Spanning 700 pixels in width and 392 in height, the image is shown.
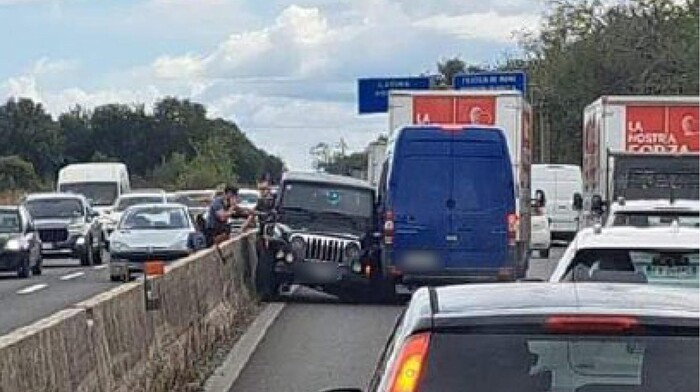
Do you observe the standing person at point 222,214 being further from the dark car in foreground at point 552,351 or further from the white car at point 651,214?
the dark car in foreground at point 552,351

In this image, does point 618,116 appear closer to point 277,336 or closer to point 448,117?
point 448,117

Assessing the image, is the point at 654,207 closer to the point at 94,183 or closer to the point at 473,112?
the point at 473,112

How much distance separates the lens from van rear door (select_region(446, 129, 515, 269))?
948 inches

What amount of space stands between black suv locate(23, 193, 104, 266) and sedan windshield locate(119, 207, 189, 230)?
5.88m

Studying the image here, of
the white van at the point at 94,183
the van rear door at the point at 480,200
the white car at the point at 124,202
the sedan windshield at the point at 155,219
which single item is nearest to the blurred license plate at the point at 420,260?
the van rear door at the point at 480,200

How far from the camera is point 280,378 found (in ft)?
51.4

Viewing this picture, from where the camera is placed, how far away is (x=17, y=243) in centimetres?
3341

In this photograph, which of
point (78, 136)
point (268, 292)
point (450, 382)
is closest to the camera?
point (450, 382)

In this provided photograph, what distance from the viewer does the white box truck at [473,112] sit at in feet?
96.1

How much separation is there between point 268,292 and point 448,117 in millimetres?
5764

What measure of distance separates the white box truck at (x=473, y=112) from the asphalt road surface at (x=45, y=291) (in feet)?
18.1

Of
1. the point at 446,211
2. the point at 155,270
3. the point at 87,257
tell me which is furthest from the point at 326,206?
the point at 87,257

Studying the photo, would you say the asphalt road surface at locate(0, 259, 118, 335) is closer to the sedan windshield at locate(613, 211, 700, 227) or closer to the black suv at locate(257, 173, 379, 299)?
the black suv at locate(257, 173, 379, 299)

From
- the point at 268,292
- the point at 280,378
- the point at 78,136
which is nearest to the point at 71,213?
the point at 268,292
